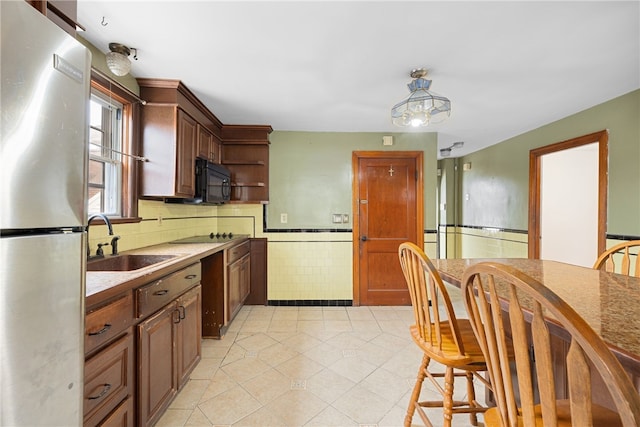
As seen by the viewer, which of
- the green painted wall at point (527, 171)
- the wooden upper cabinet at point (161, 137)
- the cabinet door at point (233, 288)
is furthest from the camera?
the cabinet door at point (233, 288)

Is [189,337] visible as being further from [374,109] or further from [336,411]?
[374,109]

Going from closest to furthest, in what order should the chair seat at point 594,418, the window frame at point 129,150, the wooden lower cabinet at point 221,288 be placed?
the chair seat at point 594,418 < the window frame at point 129,150 < the wooden lower cabinet at point 221,288

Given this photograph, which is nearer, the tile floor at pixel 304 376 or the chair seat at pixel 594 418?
the chair seat at pixel 594 418

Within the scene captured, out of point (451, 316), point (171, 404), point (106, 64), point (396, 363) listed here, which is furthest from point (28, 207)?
point (396, 363)

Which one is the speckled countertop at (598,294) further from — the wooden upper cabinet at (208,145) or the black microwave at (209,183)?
the wooden upper cabinet at (208,145)

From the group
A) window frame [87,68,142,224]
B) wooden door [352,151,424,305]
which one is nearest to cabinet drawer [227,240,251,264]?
window frame [87,68,142,224]

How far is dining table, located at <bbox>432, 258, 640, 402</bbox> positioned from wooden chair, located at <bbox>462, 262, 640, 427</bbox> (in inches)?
3.1

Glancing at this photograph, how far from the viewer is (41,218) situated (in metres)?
0.72

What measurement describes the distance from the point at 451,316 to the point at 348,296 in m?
2.49

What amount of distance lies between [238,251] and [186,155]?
1.12m

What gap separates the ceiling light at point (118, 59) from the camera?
172 cm

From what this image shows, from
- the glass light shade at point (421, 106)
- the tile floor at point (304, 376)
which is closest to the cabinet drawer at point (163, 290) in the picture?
the tile floor at point (304, 376)

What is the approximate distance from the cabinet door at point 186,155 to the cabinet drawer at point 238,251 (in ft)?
2.22

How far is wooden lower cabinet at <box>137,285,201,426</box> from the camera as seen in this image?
4.51ft
